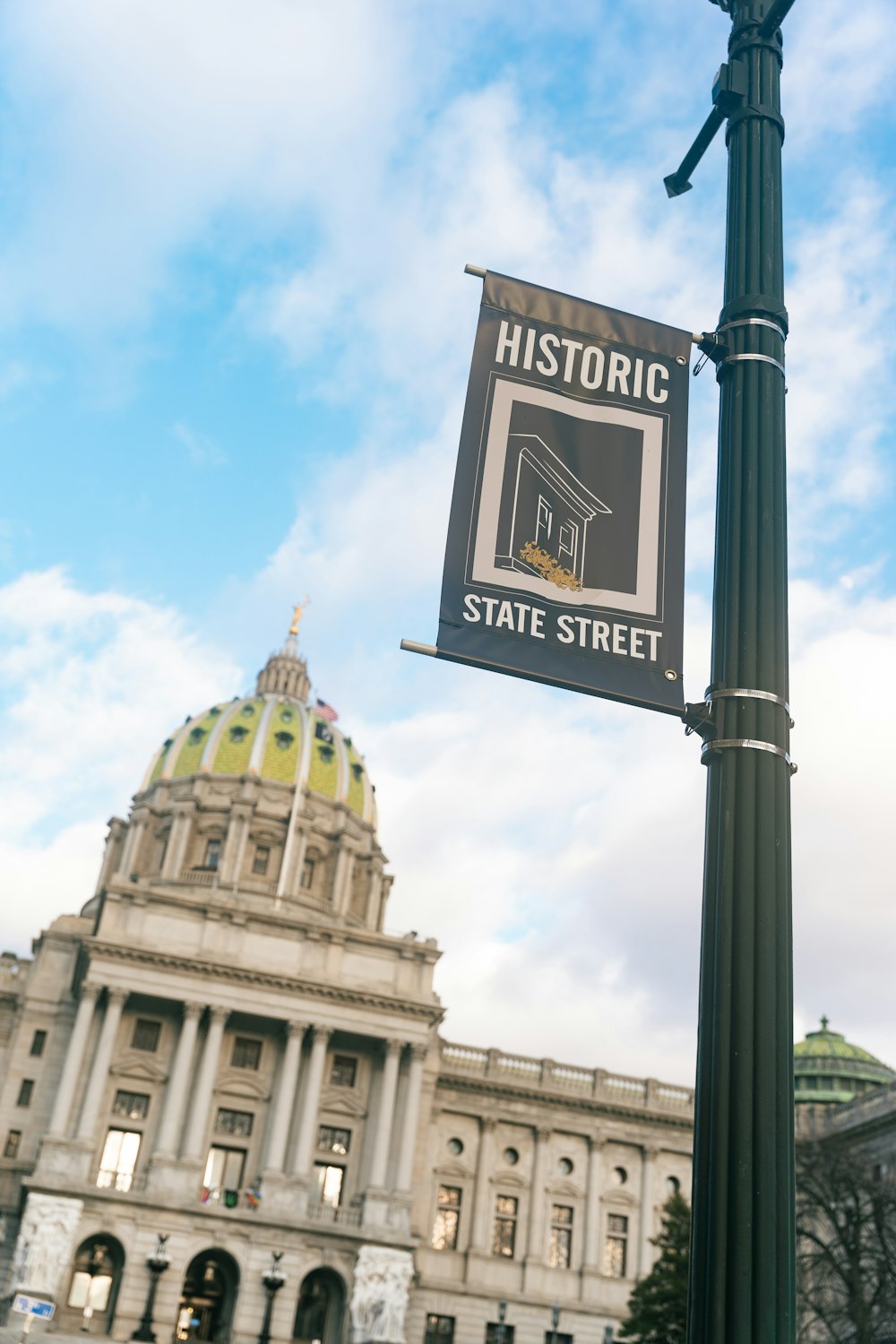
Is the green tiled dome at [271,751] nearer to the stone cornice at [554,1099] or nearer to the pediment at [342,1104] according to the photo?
the stone cornice at [554,1099]

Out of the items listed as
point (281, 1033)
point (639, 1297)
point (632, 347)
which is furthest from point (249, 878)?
point (632, 347)

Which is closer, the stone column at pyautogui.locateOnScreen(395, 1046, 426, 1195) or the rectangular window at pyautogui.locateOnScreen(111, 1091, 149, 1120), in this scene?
the rectangular window at pyautogui.locateOnScreen(111, 1091, 149, 1120)

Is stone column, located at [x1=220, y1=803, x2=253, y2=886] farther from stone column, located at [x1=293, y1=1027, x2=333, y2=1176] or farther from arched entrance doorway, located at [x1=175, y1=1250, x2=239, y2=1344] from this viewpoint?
arched entrance doorway, located at [x1=175, y1=1250, x2=239, y2=1344]

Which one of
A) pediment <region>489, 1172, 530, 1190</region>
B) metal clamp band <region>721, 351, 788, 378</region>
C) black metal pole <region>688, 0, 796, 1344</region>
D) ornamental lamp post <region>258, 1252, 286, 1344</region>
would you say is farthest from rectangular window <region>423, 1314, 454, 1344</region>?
metal clamp band <region>721, 351, 788, 378</region>

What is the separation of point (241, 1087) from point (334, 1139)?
6025mm

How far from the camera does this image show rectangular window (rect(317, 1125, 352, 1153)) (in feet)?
241

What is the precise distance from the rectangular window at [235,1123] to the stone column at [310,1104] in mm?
3450

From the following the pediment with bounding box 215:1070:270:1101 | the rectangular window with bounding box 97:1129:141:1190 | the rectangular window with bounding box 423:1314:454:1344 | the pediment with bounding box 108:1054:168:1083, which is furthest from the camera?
the rectangular window with bounding box 423:1314:454:1344

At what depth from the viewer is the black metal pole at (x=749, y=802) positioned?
6289 millimetres

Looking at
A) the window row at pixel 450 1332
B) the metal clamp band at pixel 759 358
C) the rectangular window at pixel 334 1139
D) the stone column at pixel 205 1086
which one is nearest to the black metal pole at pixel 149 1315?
the stone column at pixel 205 1086

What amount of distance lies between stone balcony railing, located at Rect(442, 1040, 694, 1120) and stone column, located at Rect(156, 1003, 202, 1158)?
17.6 metres

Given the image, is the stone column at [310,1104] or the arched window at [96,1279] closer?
the arched window at [96,1279]

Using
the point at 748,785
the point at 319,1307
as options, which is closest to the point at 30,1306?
the point at 748,785

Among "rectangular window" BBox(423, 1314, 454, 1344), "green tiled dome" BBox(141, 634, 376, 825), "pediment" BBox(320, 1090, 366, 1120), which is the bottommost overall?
"rectangular window" BBox(423, 1314, 454, 1344)
